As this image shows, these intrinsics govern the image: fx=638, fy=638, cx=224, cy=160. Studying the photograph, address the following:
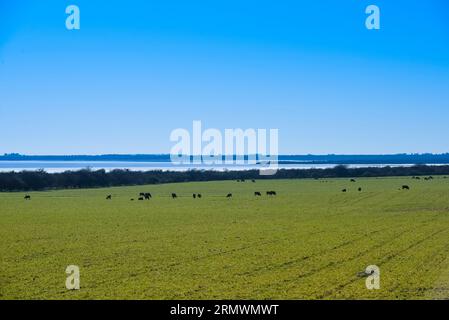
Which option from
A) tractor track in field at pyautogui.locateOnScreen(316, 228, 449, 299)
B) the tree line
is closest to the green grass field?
tractor track in field at pyautogui.locateOnScreen(316, 228, 449, 299)

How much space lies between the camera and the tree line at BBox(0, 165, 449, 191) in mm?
92438

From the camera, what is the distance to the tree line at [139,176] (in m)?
92.4

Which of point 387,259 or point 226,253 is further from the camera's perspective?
point 226,253

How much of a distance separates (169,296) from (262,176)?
351ft

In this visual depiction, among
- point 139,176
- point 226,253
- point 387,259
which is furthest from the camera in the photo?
point 139,176

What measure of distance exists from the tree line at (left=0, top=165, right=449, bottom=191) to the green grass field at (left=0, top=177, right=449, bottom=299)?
48119 millimetres

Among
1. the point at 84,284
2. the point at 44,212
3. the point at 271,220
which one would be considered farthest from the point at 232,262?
the point at 44,212

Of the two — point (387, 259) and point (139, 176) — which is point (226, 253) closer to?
point (387, 259)

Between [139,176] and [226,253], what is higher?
[139,176]

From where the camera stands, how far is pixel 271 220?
3950cm

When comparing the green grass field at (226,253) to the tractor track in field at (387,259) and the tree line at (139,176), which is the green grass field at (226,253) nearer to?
the tractor track in field at (387,259)

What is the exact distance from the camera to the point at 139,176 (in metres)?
110

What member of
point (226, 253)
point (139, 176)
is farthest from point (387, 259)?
point (139, 176)

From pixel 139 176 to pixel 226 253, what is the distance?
3394 inches
